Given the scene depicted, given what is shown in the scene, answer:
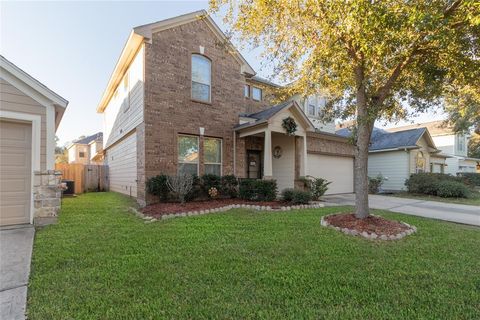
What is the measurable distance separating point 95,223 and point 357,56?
25.5 ft

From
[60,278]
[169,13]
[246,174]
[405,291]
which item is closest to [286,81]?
[246,174]

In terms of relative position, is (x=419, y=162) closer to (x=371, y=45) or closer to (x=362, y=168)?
(x=362, y=168)

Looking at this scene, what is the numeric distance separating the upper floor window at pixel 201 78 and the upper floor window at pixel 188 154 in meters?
1.75

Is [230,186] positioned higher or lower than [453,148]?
lower

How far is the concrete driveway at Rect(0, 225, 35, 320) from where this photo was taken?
8.30 feet

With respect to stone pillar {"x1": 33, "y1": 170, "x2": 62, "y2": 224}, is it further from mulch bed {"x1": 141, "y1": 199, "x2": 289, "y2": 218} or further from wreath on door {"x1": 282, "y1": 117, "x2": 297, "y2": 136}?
wreath on door {"x1": 282, "y1": 117, "x2": 297, "y2": 136}

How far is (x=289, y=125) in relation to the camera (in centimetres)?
1011

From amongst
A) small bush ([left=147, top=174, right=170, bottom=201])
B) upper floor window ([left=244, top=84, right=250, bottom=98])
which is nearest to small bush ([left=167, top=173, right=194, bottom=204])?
small bush ([left=147, top=174, right=170, bottom=201])

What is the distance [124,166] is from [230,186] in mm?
5614

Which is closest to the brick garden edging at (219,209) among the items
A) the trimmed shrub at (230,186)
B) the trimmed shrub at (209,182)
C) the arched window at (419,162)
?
the trimmed shrub at (209,182)

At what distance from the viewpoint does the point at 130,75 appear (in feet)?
34.7

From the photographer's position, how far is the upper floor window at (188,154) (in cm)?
945

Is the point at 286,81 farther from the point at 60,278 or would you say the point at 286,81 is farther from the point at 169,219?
the point at 60,278

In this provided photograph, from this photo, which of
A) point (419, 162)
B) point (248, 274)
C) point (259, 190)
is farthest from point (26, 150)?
point (419, 162)
